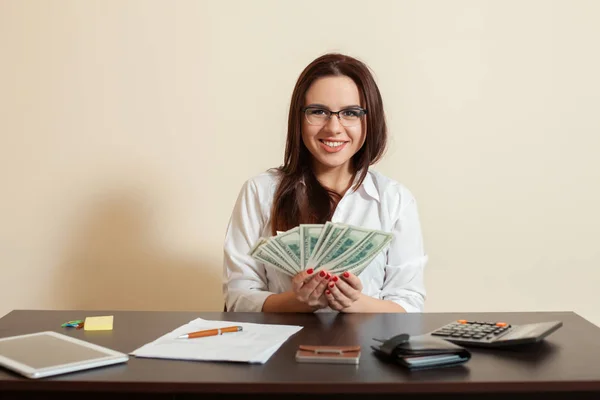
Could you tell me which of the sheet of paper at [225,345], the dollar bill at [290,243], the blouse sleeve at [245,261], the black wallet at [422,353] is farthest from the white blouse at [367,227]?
the black wallet at [422,353]

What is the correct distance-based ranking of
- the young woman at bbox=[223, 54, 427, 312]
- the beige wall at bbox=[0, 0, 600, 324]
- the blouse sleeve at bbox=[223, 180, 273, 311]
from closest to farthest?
the blouse sleeve at bbox=[223, 180, 273, 311] → the young woman at bbox=[223, 54, 427, 312] → the beige wall at bbox=[0, 0, 600, 324]

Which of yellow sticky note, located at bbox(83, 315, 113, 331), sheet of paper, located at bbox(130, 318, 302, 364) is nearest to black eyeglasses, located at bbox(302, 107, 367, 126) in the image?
sheet of paper, located at bbox(130, 318, 302, 364)

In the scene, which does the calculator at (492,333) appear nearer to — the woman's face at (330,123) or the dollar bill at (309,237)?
the dollar bill at (309,237)

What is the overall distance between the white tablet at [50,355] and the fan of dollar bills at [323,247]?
0.54 meters

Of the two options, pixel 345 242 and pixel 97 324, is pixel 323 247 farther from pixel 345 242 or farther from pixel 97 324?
pixel 97 324

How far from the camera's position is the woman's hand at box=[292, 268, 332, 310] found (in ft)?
6.29

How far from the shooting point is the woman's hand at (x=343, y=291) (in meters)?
1.93

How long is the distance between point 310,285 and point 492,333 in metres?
0.56

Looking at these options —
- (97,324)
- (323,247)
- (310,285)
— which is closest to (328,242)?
(323,247)

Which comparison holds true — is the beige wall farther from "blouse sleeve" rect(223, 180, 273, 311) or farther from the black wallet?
the black wallet

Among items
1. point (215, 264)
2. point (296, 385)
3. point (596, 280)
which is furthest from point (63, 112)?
point (596, 280)

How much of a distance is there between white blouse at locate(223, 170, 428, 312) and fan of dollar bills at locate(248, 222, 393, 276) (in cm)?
40

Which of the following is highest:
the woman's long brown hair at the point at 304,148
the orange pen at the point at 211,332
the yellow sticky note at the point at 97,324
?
the woman's long brown hair at the point at 304,148

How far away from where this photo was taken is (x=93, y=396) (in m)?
1.32
